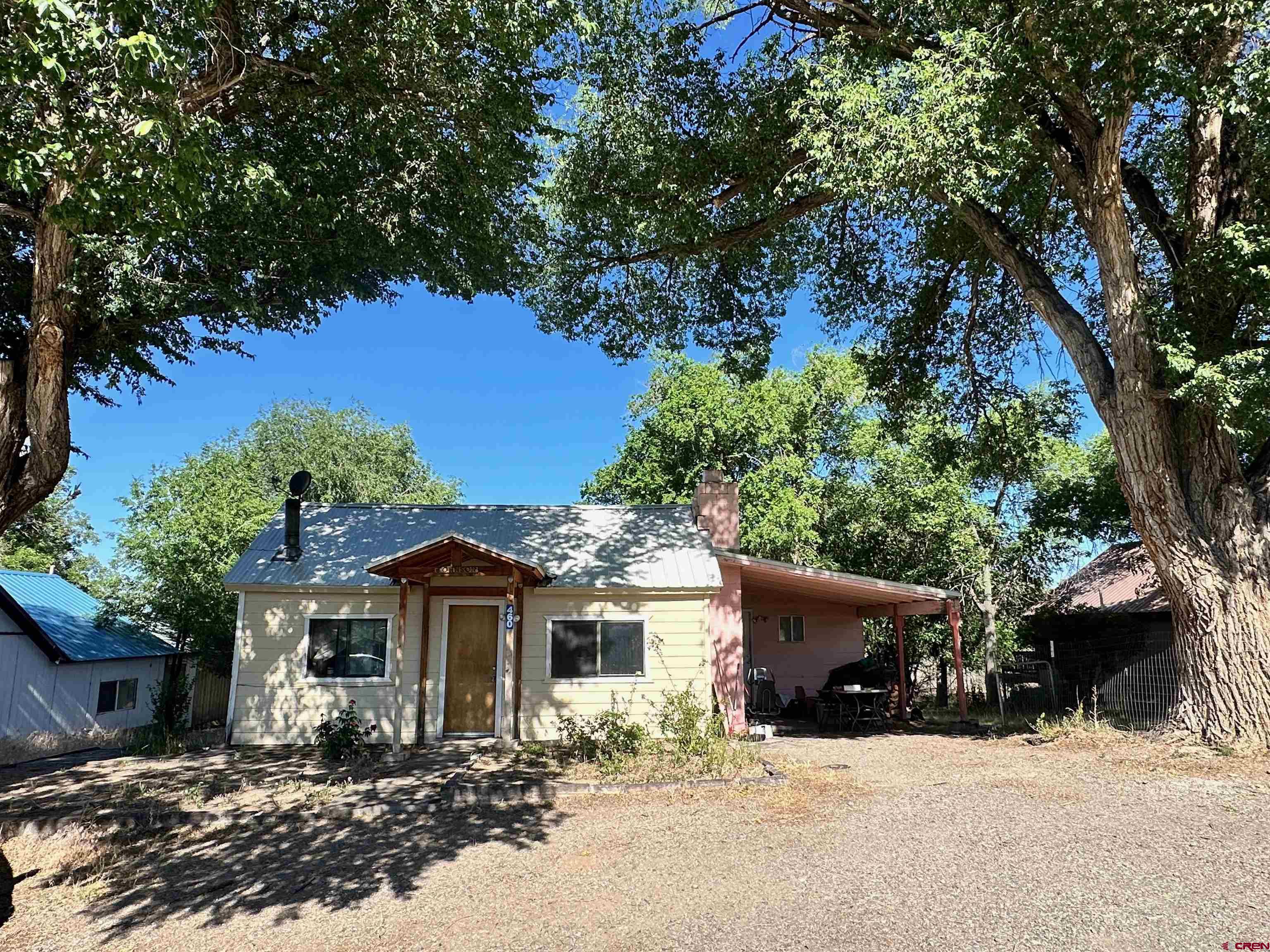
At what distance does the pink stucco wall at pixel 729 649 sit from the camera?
12219 millimetres

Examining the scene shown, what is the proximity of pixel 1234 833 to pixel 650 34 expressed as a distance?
12.2 metres

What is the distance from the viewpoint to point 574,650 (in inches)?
478

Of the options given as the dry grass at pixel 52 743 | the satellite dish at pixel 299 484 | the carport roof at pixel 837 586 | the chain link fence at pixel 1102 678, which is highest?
the satellite dish at pixel 299 484

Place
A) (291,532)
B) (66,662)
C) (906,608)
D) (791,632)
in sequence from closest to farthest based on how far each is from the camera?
1. (291,532)
2. (66,662)
3. (906,608)
4. (791,632)

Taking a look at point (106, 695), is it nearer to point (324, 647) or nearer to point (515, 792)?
point (324, 647)

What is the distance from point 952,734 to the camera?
41.5 feet

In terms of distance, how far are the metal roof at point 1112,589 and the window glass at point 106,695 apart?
24.3 meters

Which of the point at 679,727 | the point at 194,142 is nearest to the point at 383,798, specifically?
the point at 679,727

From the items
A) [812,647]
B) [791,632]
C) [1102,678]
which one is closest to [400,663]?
[791,632]

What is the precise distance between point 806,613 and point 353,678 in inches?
460

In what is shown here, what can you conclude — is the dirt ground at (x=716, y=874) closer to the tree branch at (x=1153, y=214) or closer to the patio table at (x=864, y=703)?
the patio table at (x=864, y=703)

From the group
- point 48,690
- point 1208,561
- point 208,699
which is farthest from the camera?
point 208,699

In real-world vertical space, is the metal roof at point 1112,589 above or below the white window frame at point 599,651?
above

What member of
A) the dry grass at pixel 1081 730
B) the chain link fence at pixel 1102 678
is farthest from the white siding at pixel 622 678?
the chain link fence at pixel 1102 678
